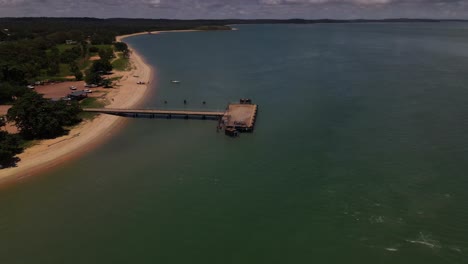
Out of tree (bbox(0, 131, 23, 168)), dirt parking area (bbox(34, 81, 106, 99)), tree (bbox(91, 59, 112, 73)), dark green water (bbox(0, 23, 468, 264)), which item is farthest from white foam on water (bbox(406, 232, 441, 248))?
tree (bbox(91, 59, 112, 73))

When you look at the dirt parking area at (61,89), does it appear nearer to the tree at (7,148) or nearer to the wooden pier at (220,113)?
the wooden pier at (220,113)

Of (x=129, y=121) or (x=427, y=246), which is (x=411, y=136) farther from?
(x=129, y=121)

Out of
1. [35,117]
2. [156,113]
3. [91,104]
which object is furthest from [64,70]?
[35,117]

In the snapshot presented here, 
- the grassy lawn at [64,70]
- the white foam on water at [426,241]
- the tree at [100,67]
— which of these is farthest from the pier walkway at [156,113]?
the grassy lawn at [64,70]

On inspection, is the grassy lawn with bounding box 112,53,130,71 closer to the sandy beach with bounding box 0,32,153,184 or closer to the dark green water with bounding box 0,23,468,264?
the sandy beach with bounding box 0,32,153,184

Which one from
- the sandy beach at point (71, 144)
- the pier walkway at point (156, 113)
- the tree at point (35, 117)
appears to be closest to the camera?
the sandy beach at point (71, 144)

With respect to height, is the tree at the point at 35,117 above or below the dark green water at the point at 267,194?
above
